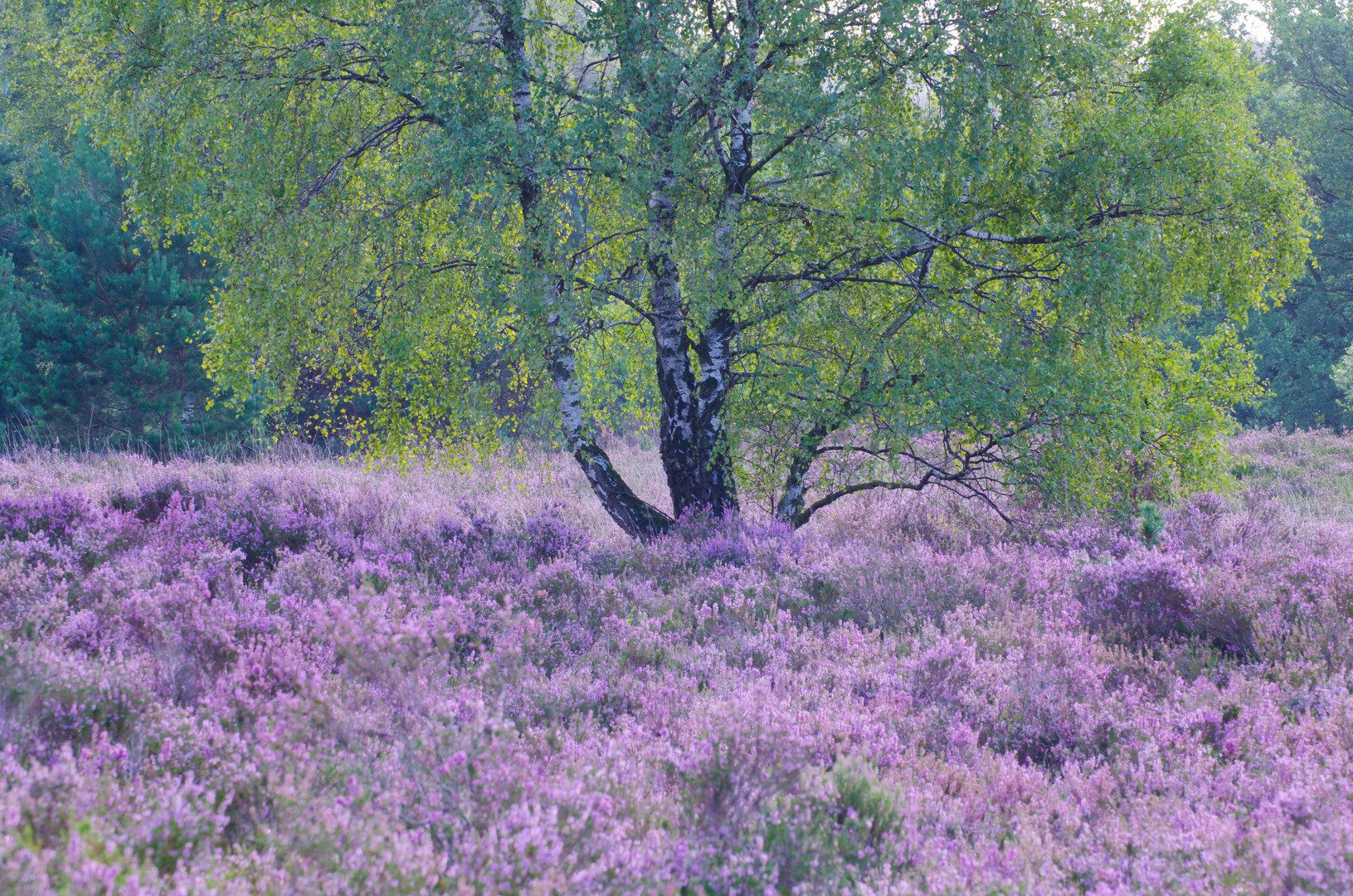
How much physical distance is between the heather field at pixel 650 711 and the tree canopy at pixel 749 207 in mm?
1794

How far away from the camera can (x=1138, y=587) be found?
256 inches

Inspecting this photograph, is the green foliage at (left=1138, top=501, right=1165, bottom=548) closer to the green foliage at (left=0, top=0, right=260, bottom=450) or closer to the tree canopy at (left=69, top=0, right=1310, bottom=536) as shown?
the tree canopy at (left=69, top=0, right=1310, bottom=536)

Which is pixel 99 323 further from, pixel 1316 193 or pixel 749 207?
pixel 1316 193

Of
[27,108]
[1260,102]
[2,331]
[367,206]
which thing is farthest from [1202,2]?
[27,108]

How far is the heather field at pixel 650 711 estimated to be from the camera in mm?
2732

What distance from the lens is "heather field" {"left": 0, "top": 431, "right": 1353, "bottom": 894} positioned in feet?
8.96

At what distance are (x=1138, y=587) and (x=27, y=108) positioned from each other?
117 feet

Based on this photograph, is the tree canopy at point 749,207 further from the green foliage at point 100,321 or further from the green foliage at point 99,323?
the green foliage at point 100,321

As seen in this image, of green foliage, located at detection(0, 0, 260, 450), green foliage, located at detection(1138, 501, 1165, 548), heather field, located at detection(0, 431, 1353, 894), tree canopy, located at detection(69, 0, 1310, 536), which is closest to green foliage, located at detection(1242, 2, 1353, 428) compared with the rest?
tree canopy, located at detection(69, 0, 1310, 536)

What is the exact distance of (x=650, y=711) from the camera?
4.42 metres

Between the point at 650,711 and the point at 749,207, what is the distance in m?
5.84

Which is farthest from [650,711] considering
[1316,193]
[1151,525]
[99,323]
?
[1316,193]

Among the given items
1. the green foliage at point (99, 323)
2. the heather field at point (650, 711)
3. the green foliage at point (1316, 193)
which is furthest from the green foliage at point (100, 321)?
the green foliage at point (1316, 193)

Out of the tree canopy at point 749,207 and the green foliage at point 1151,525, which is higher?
the tree canopy at point 749,207
